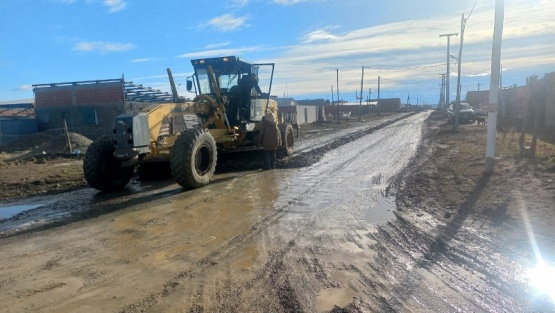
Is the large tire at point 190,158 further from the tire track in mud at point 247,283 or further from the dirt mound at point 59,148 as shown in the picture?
the dirt mound at point 59,148

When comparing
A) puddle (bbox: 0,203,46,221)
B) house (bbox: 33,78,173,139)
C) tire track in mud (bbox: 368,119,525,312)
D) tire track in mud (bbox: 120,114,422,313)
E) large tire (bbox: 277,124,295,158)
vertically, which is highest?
house (bbox: 33,78,173,139)

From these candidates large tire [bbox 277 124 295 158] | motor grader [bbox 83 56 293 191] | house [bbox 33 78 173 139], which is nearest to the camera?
motor grader [bbox 83 56 293 191]

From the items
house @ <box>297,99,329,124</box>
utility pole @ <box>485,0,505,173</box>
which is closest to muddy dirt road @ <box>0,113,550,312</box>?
utility pole @ <box>485,0,505,173</box>

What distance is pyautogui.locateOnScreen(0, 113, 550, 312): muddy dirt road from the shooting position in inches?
169

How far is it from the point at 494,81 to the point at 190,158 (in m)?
7.43

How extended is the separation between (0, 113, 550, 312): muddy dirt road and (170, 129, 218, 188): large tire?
677 mm

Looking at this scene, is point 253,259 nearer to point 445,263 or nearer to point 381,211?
point 445,263

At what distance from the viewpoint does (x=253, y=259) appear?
5461 mm

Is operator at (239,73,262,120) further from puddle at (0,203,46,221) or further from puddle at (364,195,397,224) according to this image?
puddle at (0,203,46,221)

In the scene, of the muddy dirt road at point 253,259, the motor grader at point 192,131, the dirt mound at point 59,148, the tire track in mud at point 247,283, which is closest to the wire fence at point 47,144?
the dirt mound at point 59,148

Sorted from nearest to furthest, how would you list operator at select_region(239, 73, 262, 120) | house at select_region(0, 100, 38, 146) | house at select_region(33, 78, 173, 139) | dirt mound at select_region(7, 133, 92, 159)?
operator at select_region(239, 73, 262, 120) < dirt mound at select_region(7, 133, 92, 159) < house at select_region(0, 100, 38, 146) < house at select_region(33, 78, 173, 139)

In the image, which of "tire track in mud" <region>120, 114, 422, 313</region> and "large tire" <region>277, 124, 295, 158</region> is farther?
"large tire" <region>277, 124, 295, 158</region>

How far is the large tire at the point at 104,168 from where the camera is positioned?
395 inches

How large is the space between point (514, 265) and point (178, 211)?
5.48m
